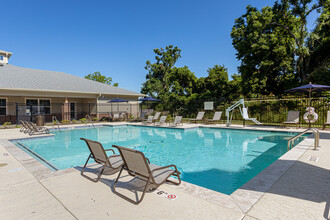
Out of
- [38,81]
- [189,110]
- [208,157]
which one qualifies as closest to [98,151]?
[208,157]

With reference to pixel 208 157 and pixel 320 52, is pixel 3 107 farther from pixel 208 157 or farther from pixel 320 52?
pixel 320 52

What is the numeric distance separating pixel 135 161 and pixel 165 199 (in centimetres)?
69

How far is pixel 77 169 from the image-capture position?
4250 mm

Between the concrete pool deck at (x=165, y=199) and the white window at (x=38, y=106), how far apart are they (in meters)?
15.4

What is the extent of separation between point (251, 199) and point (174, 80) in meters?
23.0

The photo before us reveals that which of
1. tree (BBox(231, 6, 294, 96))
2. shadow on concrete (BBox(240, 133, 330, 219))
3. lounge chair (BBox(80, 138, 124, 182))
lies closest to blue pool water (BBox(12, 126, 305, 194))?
shadow on concrete (BBox(240, 133, 330, 219))

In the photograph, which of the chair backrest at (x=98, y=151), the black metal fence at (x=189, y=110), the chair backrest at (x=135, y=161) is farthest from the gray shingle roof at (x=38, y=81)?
the chair backrest at (x=135, y=161)

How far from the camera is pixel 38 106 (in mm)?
17328

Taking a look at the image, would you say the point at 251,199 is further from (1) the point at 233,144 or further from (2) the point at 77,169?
(1) the point at 233,144

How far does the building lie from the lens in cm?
1563

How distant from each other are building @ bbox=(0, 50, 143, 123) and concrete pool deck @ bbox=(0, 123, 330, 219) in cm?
1434

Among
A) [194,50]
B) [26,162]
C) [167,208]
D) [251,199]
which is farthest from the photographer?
[194,50]

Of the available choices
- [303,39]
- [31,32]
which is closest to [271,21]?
[303,39]

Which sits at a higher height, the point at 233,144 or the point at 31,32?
the point at 31,32
